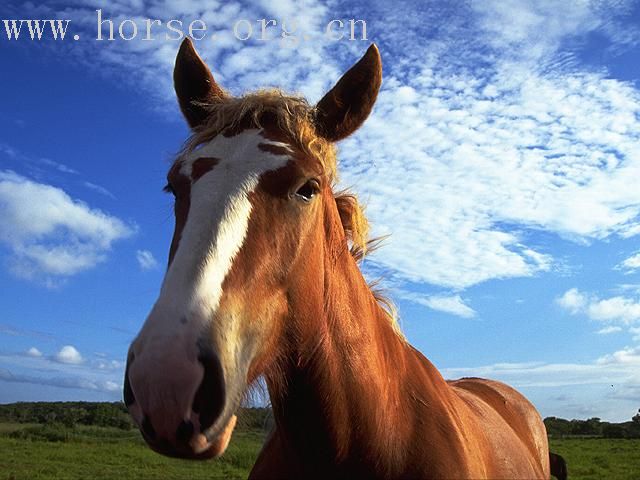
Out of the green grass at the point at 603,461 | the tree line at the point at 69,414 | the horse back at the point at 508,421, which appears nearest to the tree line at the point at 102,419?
the tree line at the point at 69,414

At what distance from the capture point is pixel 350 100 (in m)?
2.90

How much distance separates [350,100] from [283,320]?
126 cm

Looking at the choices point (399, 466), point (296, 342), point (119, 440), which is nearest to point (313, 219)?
point (296, 342)

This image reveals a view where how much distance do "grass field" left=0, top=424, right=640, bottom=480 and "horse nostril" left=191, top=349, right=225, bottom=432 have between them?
1081cm

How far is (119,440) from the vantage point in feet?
85.8

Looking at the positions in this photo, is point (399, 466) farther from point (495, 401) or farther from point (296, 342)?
point (495, 401)

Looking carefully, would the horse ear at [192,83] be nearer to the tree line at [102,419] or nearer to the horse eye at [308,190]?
the horse eye at [308,190]

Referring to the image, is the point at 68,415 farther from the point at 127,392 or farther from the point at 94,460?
the point at 127,392

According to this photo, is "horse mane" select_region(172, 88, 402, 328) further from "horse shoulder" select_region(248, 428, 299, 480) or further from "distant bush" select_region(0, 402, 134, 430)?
"distant bush" select_region(0, 402, 134, 430)

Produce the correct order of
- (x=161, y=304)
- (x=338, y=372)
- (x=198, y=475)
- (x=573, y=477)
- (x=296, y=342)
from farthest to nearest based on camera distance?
(x=573, y=477) → (x=198, y=475) → (x=338, y=372) → (x=296, y=342) → (x=161, y=304)

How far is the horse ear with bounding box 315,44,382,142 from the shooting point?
9.37ft

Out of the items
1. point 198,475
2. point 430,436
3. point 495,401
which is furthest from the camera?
point 198,475

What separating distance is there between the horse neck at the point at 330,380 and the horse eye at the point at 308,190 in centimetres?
25

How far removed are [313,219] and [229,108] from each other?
2.36 ft
